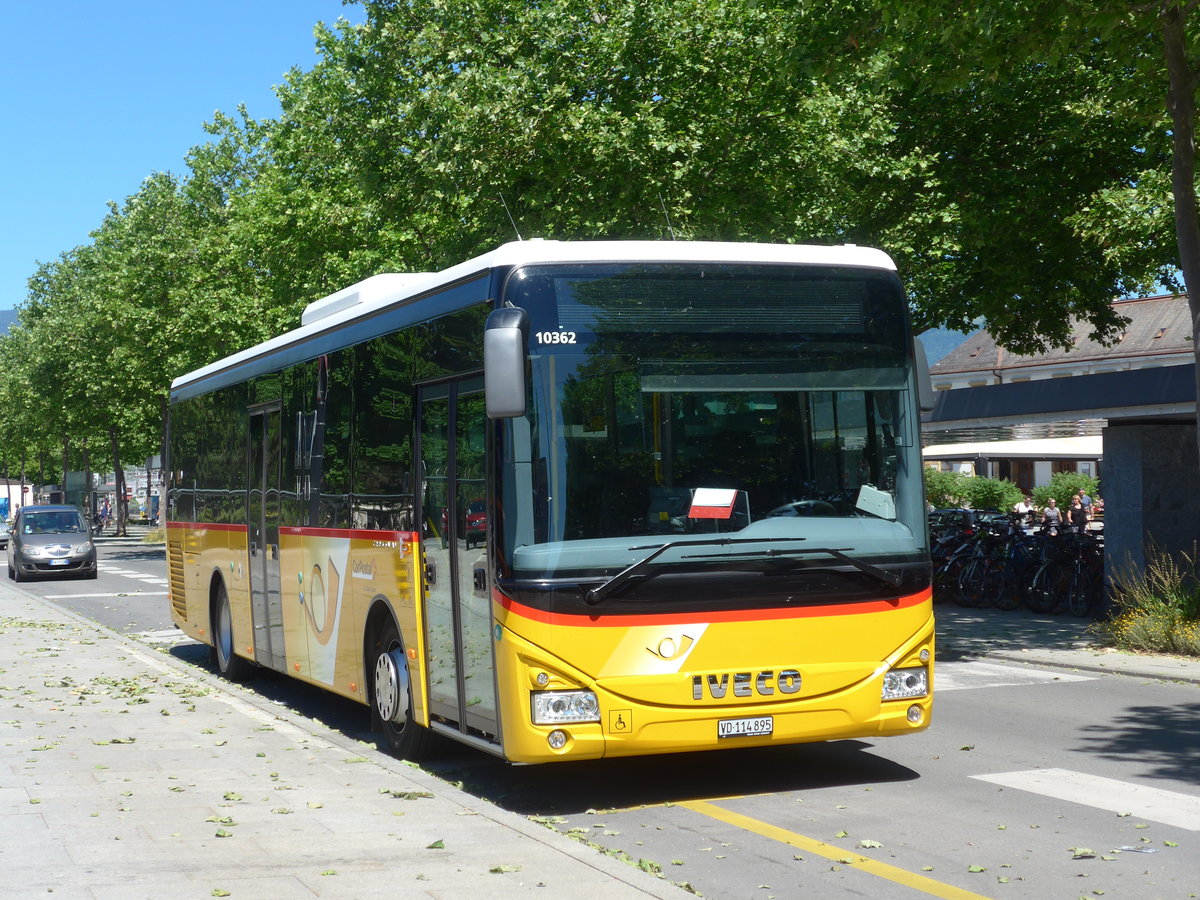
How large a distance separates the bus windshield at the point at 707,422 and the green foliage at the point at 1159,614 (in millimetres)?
7730

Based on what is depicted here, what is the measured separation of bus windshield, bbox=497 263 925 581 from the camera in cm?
766

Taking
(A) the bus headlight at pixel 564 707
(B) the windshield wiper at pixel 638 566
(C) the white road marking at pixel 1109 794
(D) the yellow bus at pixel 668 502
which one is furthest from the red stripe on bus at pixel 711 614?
(C) the white road marking at pixel 1109 794

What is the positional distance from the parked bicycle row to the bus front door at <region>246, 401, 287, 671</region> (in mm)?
10874

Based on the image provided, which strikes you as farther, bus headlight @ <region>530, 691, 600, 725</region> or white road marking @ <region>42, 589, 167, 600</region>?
white road marking @ <region>42, 589, 167, 600</region>

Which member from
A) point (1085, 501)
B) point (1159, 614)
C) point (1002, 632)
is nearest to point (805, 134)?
point (1002, 632)

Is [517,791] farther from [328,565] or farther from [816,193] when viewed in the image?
[816,193]

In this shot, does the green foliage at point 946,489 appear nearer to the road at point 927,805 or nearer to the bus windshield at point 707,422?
the road at point 927,805

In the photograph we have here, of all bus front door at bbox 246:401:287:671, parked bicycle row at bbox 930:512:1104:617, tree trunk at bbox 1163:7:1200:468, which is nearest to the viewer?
bus front door at bbox 246:401:287:671

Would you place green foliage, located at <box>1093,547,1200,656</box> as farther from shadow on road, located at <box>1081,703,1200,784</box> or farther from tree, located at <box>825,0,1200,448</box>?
shadow on road, located at <box>1081,703,1200,784</box>

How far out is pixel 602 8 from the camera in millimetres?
19250

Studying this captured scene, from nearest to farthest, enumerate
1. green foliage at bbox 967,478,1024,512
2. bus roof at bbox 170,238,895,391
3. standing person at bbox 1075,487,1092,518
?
1. bus roof at bbox 170,238,895,391
2. standing person at bbox 1075,487,1092,518
3. green foliage at bbox 967,478,1024,512

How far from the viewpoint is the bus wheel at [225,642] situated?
1485cm

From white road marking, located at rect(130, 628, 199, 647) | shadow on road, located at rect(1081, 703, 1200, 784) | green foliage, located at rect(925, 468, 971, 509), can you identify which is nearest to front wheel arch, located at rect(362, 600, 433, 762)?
shadow on road, located at rect(1081, 703, 1200, 784)

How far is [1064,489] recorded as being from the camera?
5488cm
